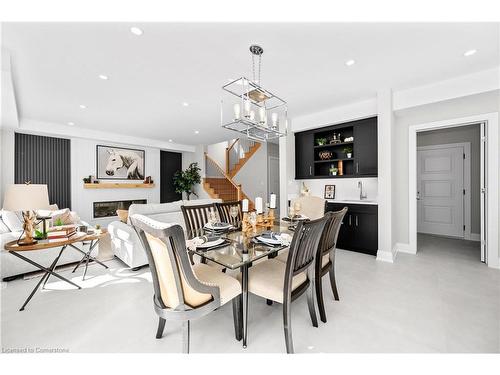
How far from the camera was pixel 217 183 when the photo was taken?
792 centimetres

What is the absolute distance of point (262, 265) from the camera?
1.90m

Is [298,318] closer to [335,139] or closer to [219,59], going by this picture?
[219,59]

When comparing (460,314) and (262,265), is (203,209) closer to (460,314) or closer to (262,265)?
(262,265)

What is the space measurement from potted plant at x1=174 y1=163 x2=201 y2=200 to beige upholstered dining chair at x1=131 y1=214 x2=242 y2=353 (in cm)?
623

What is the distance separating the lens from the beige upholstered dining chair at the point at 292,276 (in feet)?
4.70

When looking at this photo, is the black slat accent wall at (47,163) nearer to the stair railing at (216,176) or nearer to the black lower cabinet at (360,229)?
the stair railing at (216,176)

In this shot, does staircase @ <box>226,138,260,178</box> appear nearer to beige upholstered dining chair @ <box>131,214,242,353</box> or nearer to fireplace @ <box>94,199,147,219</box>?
fireplace @ <box>94,199,147,219</box>

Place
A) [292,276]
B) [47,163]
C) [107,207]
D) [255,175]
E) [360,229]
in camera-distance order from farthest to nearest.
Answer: [255,175]
[107,207]
[47,163]
[360,229]
[292,276]

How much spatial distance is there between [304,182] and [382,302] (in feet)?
9.65

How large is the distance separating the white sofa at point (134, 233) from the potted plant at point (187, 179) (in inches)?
156

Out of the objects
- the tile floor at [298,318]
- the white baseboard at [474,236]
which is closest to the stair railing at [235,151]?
the tile floor at [298,318]

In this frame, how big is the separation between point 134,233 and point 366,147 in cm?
389

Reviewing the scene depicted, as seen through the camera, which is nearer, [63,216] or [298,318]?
[298,318]

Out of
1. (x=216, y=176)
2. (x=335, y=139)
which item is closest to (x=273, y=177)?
(x=216, y=176)
